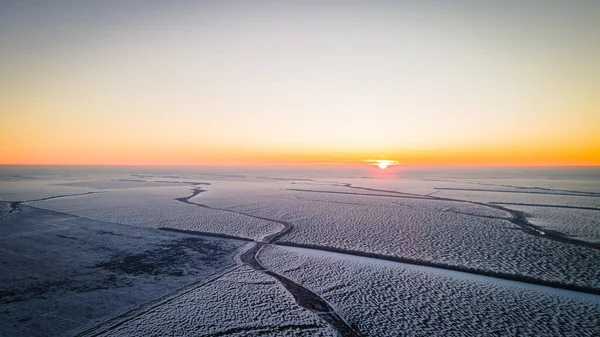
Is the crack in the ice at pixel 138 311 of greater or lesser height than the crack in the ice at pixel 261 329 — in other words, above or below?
above

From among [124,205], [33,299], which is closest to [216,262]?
[33,299]

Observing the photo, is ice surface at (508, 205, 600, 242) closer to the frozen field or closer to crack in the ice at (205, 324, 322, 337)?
the frozen field

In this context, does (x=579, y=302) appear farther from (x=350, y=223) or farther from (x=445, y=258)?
(x=350, y=223)

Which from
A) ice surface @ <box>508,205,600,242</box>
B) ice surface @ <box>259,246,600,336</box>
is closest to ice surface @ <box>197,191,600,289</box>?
ice surface @ <box>259,246,600,336</box>

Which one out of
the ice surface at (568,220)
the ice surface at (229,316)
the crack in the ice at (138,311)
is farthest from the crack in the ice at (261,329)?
the ice surface at (568,220)

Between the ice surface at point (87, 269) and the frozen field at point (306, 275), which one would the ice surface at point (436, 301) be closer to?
the frozen field at point (306, 275)

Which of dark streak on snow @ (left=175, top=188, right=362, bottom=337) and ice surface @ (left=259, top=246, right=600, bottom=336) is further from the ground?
dark streak on snow @ (left=175, top=188, right=362, bottom=337)
